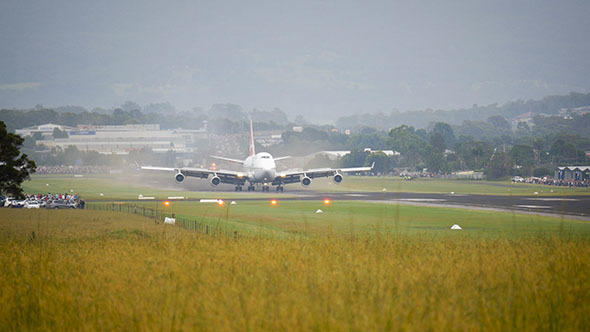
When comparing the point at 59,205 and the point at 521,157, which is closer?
the point at 59,205

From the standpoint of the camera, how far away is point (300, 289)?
13.0m

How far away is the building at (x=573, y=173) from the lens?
400ft

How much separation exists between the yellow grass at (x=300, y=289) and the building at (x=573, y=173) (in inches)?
4446

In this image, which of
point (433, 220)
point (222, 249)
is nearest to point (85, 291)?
point (222, 249)

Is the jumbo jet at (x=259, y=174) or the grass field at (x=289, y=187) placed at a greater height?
the jumbo jet at (x=259, y=174)

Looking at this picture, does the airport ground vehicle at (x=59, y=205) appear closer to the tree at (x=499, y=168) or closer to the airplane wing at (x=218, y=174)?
the airplane wing at (x=218, y=174)

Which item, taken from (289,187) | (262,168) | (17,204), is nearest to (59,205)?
(17,204)

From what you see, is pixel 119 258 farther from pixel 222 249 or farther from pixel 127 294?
pixel 127 294

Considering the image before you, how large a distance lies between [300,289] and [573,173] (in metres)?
125

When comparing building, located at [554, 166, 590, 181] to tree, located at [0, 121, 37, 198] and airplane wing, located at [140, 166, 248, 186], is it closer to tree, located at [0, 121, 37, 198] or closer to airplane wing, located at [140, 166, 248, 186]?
airplane wing, located at [140, 166, 248, 186]

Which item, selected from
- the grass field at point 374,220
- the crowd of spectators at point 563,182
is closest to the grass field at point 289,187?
the crowd of spectators at point 563,182

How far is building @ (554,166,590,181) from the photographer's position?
4796 inches

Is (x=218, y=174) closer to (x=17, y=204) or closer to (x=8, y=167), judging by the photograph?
(x=17, y=204)

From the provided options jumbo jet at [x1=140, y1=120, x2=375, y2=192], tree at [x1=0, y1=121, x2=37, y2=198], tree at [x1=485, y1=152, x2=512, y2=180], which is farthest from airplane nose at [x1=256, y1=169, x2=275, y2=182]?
tree at [x1=485, y1=152, x2=512, y2=180]
